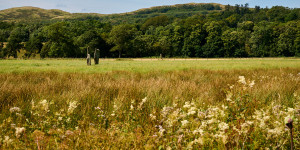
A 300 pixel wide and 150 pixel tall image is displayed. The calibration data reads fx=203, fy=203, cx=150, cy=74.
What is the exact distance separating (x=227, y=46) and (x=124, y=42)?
43.4 meters

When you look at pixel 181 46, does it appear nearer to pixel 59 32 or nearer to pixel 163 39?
pixel 163 39

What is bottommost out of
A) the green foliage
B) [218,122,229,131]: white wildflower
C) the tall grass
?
the tall grass

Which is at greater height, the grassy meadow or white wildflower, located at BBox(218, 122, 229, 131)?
white wildflower, located at BBox(218, 122, 229, 131)

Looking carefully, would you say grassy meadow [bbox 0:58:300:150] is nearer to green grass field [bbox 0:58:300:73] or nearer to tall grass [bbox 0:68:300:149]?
tall grass [bbox 0:68:300:149]

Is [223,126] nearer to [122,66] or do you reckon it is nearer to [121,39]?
[122,66]

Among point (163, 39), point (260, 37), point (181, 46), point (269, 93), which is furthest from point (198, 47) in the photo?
point (269, 93)

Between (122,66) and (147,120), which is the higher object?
(122,66)

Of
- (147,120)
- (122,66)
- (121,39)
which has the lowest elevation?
(147,120)

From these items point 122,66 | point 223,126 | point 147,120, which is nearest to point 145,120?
point 147,120

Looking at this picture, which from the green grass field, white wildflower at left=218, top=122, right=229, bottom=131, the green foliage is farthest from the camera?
the green foliage

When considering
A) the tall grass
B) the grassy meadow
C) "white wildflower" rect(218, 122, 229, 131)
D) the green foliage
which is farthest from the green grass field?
the green foliage

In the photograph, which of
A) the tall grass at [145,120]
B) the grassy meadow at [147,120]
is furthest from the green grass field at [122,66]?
the tall grass at [145,120]

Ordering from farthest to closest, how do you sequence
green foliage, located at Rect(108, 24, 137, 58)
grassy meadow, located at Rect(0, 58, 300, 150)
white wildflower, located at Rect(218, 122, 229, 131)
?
1. green foliage, located at Rect(108, 24, 137, 58)
2. grassy meadow, located at Rect(0, 58, 300, 150)
3. white wildflower, located at Rect(218, 122, 229, 131)

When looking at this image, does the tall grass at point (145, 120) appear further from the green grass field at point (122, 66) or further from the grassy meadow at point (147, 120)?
the green grass field at point (122, 66)
